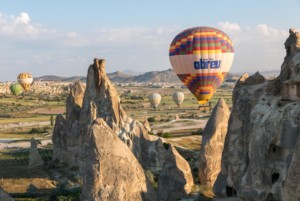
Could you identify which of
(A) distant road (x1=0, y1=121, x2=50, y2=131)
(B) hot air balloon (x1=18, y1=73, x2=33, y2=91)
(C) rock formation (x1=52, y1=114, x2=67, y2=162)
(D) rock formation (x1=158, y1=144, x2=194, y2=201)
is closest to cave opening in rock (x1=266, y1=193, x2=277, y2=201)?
(D) rock formation (x1=158, y1=144, x2=194, y2=201)

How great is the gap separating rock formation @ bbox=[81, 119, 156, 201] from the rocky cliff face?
4.07 m

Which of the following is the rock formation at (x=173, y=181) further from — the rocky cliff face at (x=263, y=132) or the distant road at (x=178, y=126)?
the distant road at (x=178, y=126)

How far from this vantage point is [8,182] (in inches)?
1204

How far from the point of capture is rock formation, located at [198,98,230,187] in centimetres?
2664

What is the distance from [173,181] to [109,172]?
8.23m

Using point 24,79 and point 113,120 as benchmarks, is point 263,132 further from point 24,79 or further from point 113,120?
point 24,79

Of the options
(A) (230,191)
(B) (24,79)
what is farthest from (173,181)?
(B) (24,79)

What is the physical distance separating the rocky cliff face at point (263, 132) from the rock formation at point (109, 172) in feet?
13.4

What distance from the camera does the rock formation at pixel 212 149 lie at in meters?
26.6

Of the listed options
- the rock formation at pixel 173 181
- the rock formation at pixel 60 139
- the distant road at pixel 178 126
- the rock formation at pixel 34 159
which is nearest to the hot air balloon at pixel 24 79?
the distant road at pixel 178 126

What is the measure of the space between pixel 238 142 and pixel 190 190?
17.4 feet

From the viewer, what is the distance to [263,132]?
1662cm

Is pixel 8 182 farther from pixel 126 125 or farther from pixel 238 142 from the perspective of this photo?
pixel 238 142

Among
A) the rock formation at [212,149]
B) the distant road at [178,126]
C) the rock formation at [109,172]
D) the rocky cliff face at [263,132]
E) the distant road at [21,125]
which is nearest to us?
the rock formation at [109,172]
